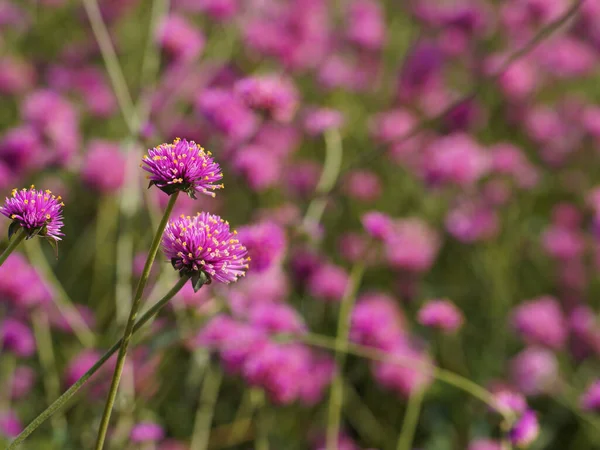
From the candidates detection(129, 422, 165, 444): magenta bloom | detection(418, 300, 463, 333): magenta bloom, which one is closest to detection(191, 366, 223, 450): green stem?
detection(129, 422, 165, 444): magenta bloom

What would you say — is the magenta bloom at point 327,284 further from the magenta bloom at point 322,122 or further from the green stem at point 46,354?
the green stem at point 46,354

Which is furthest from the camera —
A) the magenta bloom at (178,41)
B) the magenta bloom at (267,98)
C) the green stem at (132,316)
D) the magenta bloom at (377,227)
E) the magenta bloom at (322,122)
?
the magenta bloom at (178,41)

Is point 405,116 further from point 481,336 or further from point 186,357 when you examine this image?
point 186,357

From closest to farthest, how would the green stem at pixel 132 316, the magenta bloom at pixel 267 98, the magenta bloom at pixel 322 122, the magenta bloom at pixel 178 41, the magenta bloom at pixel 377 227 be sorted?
the green stem at pixel 132 316
the magenta bloom at pixel 377 227
the magenta bloom at pixel 267 98
the magenta bloom at pixel 322 122
the magenta bloom at pixel 178 41

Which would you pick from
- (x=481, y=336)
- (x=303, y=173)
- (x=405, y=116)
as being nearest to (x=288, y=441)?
(x=481, y=336)

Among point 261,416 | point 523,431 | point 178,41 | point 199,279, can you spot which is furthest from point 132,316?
point 178,41

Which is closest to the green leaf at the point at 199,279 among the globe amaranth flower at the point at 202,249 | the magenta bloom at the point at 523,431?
the globe amaranth flower at the point at 202,249

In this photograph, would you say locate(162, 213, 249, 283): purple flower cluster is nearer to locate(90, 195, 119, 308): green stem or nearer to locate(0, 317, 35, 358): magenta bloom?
locate(0, 317, 35, 358): magenta bloom
